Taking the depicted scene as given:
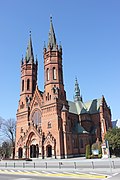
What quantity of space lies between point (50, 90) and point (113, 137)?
899 inches

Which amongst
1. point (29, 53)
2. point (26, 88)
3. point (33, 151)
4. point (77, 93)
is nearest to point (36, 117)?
point (33, 151)

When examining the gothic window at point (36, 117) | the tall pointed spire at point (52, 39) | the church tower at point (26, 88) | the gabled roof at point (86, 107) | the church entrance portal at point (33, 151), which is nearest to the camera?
the church entrance portal at point (33, 151)

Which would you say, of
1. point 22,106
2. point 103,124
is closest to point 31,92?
point 22,106

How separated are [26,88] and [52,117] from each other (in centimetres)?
1609

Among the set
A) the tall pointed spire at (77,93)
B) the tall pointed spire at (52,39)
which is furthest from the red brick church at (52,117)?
the tall pointed spire at (77,93)

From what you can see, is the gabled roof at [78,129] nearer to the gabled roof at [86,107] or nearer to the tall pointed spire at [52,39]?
the gabled roof at [86,107]

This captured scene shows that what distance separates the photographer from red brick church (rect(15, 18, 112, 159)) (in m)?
52.6

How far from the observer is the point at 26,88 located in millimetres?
65188

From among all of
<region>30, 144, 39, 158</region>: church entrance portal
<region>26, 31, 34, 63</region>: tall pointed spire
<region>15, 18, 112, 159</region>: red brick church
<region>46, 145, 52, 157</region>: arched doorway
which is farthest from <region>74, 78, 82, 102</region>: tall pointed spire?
<region>46, 145, 52, 157</region>: arched doorway

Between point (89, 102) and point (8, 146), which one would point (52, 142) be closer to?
point (89, 102)

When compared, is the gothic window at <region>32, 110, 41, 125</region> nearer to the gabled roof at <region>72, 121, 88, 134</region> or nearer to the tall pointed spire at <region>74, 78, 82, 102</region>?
the gabled roof at <region>72, 121, 88, 134</region>

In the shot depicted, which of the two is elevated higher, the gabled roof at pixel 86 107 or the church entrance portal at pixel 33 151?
the gabled roof at pixel 86 107

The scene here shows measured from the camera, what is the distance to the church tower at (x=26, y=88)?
202 feet

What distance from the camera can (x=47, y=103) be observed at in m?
56.3
